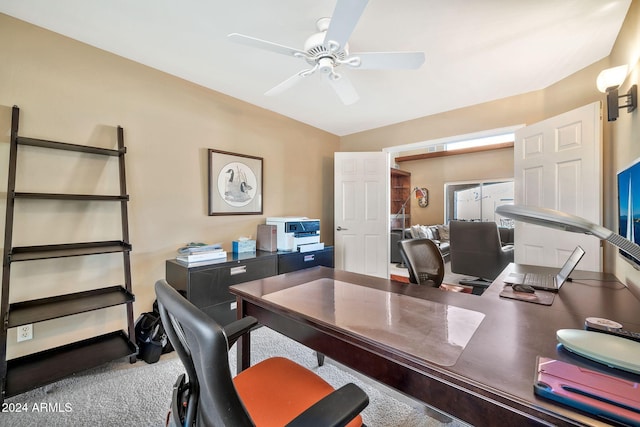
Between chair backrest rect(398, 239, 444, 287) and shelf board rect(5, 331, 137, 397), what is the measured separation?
219 cm

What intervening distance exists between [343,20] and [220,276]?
2110 millimetres

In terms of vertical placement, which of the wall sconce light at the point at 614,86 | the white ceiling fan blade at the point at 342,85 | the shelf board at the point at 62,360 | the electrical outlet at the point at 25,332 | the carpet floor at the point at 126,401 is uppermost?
the white ceiling fan blade at the point at 342,85

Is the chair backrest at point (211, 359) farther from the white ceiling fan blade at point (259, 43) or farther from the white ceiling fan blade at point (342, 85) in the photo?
the white ceiling fan blade at point (342, 85)

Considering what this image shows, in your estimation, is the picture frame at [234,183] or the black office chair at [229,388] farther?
the picture frame at [234,183]

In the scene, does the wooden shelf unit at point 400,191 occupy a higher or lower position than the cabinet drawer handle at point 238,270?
higher

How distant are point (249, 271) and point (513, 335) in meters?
2.20

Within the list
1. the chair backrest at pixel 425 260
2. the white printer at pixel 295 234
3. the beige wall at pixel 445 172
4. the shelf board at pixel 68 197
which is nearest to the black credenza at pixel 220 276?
the white printer at pixel 295 234

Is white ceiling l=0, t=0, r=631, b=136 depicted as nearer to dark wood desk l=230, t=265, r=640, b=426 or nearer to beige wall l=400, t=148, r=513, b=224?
dark wood desk l=230, t=265, r=640, b=426

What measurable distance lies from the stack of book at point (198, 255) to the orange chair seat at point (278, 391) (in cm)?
142

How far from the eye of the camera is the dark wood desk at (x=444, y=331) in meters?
0.67

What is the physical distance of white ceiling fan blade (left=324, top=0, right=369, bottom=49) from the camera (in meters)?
1.21

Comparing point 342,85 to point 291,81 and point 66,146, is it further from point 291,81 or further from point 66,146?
point 66,146

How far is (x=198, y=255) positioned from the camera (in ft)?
7.82

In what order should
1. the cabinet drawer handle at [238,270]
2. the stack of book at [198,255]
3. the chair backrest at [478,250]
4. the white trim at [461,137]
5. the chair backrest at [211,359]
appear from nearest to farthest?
1. the chair backrest at [211,359]
2. the stack of book at [198,255]
3. the cabinet drawer handle at [238,270]
4. the white trim at [461,137]
5. the chair backrest at [478,250]
